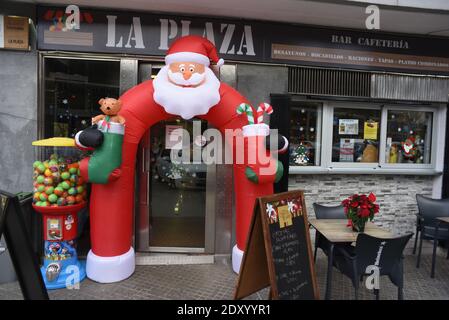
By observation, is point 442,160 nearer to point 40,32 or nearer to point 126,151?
point 126,151

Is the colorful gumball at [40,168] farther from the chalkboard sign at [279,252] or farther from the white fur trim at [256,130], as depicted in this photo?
the chalkboard sign at [279,252]

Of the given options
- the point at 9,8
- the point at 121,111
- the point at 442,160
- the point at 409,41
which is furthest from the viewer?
the point at 442,160

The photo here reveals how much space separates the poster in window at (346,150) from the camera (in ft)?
18.0

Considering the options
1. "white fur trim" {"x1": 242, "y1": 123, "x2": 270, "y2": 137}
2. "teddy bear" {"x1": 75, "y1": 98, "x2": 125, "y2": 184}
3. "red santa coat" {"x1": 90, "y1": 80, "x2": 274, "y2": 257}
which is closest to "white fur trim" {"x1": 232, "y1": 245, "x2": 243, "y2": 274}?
"red santa coat" {"x1": 90, "y1": 80, "x2": 274, "y2": 257}

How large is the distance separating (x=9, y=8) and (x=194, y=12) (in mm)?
2451

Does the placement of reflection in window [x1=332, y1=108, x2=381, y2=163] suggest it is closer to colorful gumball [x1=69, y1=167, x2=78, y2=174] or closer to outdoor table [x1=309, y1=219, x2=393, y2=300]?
outdoor table [x1=309, y1=219, x2=393, y2=300]

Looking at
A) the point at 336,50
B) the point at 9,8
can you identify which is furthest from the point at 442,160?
the point at 9,8

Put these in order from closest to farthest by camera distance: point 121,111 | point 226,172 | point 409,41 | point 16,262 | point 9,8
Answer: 1. point 16,262
2. point 121,111
3. point 9,8
4. point 226,172
5. point 409,41

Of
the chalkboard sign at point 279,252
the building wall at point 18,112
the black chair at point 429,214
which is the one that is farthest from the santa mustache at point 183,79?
the black chair at point 429,214

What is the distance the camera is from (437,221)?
458cm

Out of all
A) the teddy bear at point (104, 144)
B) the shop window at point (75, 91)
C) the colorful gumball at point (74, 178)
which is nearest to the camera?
the teddy bear at point (104, 144)

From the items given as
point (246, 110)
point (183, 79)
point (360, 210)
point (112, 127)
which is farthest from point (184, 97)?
point (360, 210)

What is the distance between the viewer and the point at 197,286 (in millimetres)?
4094

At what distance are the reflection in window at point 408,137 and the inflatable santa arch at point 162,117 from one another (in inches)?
106
